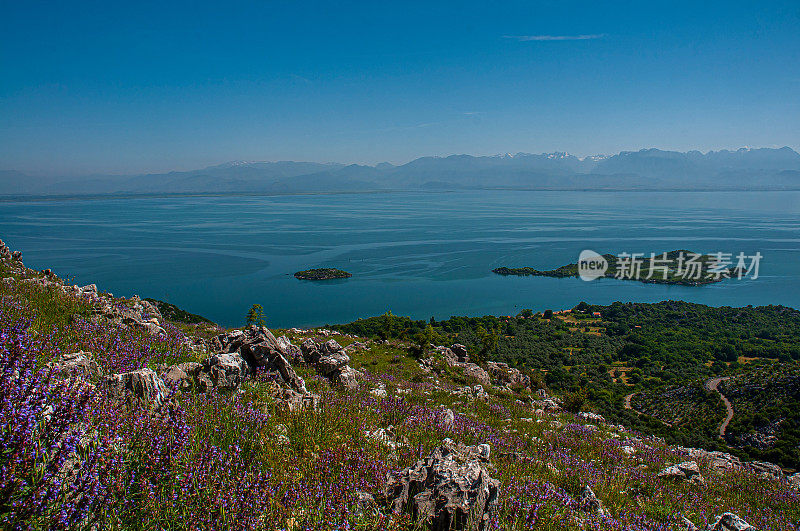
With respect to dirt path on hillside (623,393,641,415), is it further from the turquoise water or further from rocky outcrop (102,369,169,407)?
rocky outcrop (102,369,169,407)

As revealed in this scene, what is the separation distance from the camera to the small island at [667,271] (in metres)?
89.8

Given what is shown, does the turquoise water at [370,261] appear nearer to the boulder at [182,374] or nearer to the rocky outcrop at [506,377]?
the rocky outcrop at [506,377]

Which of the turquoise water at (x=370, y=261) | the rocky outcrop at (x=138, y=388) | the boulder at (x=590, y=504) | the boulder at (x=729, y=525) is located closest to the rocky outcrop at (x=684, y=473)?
the boulder at (x=729, y=525)

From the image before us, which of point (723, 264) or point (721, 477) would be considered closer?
point (721, 477)

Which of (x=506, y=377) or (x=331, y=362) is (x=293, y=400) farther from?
(x=506, y=377)

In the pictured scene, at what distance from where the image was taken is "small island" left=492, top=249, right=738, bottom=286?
8975 centimetres

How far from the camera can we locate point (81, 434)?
8.86ft

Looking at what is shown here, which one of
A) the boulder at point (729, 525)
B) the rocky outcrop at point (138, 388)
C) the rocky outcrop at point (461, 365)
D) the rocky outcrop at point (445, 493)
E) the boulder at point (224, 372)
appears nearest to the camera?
the rocky outcrop at point (445, 493)

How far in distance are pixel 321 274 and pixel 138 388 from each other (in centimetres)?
7529

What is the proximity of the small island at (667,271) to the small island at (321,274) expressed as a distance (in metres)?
34.3

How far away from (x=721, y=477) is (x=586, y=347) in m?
49.4

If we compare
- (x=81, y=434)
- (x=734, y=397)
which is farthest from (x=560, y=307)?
(x=81, y=434)

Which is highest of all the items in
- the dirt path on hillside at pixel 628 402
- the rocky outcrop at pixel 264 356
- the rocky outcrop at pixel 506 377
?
the rocky outcrop at pixel 264 356

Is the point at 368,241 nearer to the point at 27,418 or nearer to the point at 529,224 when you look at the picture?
the point at 529,224
